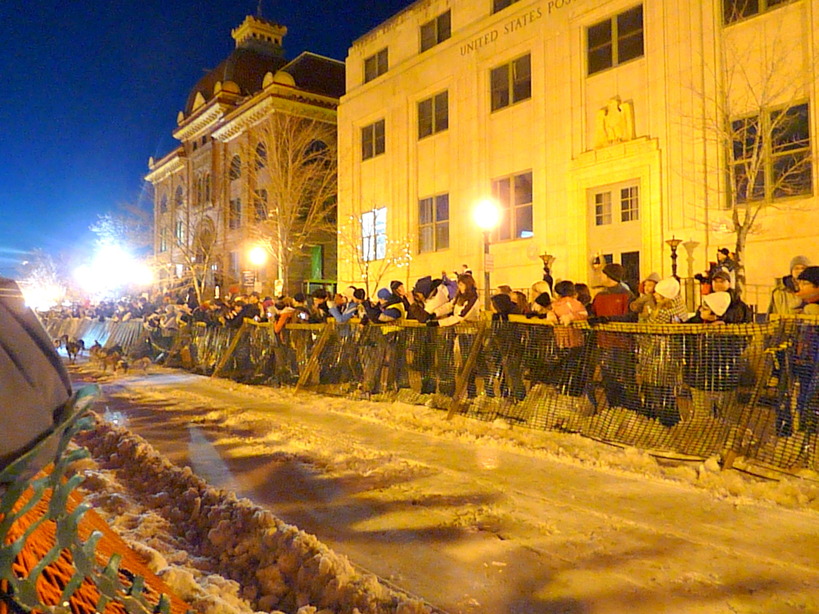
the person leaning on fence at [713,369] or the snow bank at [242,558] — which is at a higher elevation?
the person leaning on fence at [713,369]

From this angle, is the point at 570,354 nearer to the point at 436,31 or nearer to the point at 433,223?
the point at 433,223

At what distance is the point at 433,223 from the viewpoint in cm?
2081

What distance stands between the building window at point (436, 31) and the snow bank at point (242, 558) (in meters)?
18.7

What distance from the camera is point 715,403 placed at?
20.8 ft

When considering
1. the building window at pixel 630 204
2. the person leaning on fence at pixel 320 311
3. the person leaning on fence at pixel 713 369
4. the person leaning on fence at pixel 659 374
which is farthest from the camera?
the building window at pixel 630 204

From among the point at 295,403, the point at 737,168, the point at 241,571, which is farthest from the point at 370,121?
the point at 241,571

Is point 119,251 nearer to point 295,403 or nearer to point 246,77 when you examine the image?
point 246,77

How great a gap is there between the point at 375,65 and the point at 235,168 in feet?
46.3

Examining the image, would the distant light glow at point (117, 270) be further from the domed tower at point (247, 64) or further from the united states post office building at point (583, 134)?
the united states post office building at point (583, 134)

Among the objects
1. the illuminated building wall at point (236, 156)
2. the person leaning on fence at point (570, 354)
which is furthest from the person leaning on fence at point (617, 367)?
the illuminated building wall at point (236, 156)

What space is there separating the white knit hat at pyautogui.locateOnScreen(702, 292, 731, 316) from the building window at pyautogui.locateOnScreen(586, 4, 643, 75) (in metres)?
10.3

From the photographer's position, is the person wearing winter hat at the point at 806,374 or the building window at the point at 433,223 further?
the building window at the point at 433,223

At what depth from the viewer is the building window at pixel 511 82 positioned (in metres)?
17.9

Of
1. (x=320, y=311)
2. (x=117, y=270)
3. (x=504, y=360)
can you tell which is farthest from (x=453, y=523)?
(x=117, y=270)
